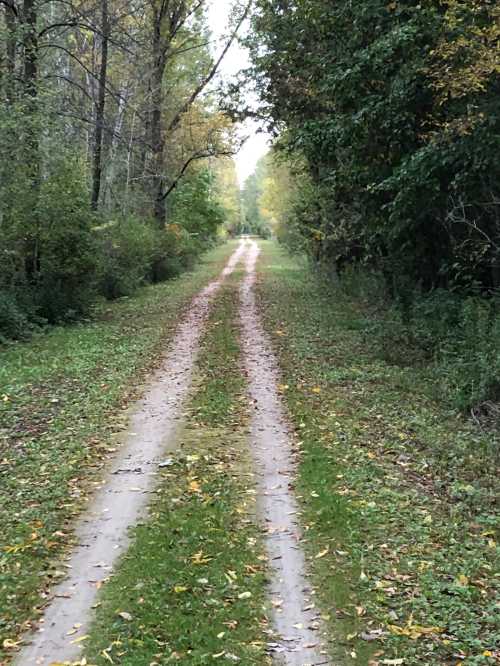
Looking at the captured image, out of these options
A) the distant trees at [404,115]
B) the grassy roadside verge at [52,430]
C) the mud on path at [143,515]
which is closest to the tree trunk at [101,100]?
the distant trees at [404,115]

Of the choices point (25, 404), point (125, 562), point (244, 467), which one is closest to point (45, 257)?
point (25, 404)

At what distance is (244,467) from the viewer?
24.6ft

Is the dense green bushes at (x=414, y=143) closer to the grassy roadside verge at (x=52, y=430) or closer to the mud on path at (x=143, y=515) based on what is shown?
the mud on path at (x=143, y=515)

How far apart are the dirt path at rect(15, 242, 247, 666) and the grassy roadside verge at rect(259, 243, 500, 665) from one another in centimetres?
171

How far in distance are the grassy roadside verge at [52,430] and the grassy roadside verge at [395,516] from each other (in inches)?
90.2

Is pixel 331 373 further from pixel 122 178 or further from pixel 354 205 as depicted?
pixel 122 178

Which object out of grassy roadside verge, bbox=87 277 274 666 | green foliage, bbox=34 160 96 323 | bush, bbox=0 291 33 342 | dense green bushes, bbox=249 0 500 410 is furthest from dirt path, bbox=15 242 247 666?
green foliage, bbox=34 160 96 323

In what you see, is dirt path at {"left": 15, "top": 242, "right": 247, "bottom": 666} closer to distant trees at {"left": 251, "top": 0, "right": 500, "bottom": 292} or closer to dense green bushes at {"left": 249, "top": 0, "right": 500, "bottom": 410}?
dense green bushes at {"left": 249, "top": 0, "right": 500, "bottom": 410}

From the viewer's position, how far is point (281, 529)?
19.7 ft

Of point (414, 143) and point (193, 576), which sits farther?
point (414, 143)

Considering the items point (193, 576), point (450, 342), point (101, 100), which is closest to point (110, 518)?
point (193, 576)

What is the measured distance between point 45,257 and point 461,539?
13.7 m

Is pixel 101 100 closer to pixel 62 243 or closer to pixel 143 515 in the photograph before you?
pixel 62 243

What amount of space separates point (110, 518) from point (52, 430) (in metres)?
2.90
